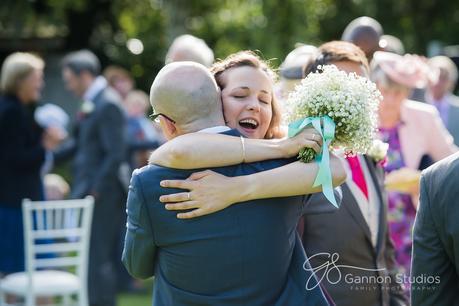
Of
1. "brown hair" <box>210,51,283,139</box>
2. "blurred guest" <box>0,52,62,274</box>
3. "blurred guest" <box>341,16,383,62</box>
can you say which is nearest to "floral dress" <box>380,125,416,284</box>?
"blurred guest" <box>341,16,383,62</box>

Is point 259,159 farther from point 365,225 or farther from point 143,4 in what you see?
point 143,4

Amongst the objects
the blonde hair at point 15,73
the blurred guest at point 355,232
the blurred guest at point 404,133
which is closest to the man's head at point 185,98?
the blurred guest at point 355,232

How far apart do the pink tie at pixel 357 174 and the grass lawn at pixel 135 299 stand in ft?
19.4

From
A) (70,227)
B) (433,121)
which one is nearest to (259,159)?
(433,121)

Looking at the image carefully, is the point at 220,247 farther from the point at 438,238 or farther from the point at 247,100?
the point at 438,238

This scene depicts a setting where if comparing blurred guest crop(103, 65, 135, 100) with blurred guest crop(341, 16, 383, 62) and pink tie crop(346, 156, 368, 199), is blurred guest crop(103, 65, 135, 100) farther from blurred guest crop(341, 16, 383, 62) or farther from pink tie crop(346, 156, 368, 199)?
pink tie crop(346, 156, 368, 199)

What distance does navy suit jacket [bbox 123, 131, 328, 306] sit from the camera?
3.08 meters

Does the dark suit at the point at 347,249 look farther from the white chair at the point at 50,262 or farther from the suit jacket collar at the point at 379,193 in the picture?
the white chair at the point at 50,262

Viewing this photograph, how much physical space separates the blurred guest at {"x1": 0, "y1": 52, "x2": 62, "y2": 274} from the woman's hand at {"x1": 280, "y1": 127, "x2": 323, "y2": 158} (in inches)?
215

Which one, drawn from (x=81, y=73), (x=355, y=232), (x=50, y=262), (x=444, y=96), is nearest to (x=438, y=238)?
(x=355, y=232)

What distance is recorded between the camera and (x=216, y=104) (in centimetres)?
321

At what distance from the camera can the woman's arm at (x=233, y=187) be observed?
307cm

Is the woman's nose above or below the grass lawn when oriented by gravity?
above

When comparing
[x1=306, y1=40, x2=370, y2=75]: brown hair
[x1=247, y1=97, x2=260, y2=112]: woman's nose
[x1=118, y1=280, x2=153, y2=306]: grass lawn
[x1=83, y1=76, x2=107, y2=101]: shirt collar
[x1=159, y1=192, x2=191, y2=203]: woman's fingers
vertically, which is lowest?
[x1=118, y1=280, x2=153, y2=306]: grass lawn
